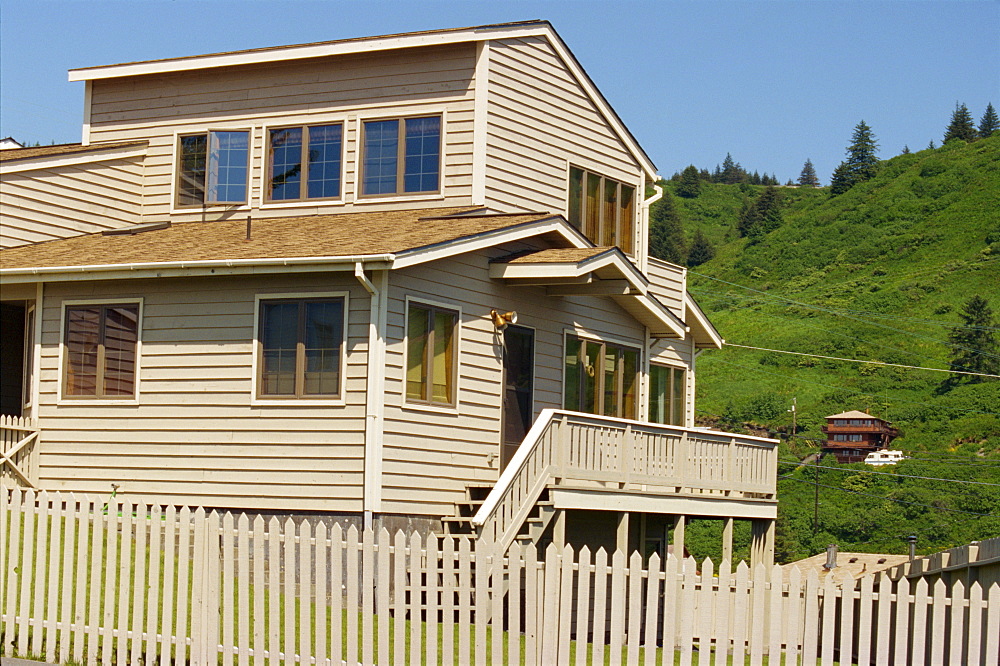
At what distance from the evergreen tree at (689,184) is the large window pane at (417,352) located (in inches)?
6266

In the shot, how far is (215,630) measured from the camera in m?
13.3

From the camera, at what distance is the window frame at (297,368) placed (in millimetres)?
18625

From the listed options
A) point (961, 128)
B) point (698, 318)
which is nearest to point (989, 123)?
point (961, 128)

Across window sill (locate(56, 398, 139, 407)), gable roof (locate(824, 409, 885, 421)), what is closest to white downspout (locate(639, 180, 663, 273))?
window sill (locate(56, 398, 139, 407))

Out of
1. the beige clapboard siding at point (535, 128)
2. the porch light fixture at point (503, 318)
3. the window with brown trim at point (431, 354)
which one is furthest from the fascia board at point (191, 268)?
the beige clapboard siding at point (535, 128)

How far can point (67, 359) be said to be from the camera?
20312mm

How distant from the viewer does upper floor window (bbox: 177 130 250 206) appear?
23.6 meters

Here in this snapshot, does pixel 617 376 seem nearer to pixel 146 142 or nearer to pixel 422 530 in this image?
pixel 422 530

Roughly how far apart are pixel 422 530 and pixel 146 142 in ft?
30.6

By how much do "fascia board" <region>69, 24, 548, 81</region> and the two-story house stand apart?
0.14ft

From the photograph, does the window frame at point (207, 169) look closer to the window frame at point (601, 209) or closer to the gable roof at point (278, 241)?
the gable roof at point (278, 241)

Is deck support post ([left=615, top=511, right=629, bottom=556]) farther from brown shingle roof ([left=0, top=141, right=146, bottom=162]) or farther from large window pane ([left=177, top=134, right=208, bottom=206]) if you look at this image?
brown shingle roof ([left=0, top=141, right=146, bottom=162])

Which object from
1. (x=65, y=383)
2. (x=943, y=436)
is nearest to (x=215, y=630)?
(x=65, y=383)

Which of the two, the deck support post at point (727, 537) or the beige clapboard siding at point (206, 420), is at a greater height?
the beige clapboard siding at point (206, 420)
